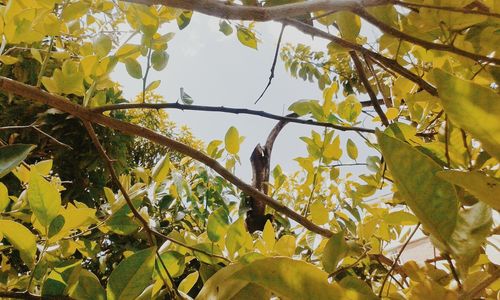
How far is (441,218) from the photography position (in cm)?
23

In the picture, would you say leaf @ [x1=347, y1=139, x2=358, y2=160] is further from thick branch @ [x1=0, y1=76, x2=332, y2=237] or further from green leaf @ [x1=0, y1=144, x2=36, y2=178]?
green leaf @ [x1=0, y1=144, x2=36, y2=178]

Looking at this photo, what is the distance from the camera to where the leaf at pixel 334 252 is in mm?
365

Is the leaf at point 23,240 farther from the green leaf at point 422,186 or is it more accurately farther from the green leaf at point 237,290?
the green leaf at point 422,186

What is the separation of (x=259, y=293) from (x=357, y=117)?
62 centimetres

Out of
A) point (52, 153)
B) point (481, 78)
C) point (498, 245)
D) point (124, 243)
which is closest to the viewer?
point (498, 245)

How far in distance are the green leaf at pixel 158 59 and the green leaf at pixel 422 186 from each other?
65cm

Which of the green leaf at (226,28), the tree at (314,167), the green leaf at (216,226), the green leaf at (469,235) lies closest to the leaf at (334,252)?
the tree at (314,167)

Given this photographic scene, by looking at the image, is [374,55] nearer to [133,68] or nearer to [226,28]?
[133,68]

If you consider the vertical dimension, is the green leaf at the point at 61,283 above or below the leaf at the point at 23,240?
below

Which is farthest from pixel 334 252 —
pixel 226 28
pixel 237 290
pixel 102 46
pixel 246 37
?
pixel 226 28

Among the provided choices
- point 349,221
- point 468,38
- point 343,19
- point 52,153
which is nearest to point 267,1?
point 343,19

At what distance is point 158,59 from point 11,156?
0.44m

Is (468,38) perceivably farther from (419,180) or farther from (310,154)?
(310,154)

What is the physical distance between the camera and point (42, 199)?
0.43 metres
